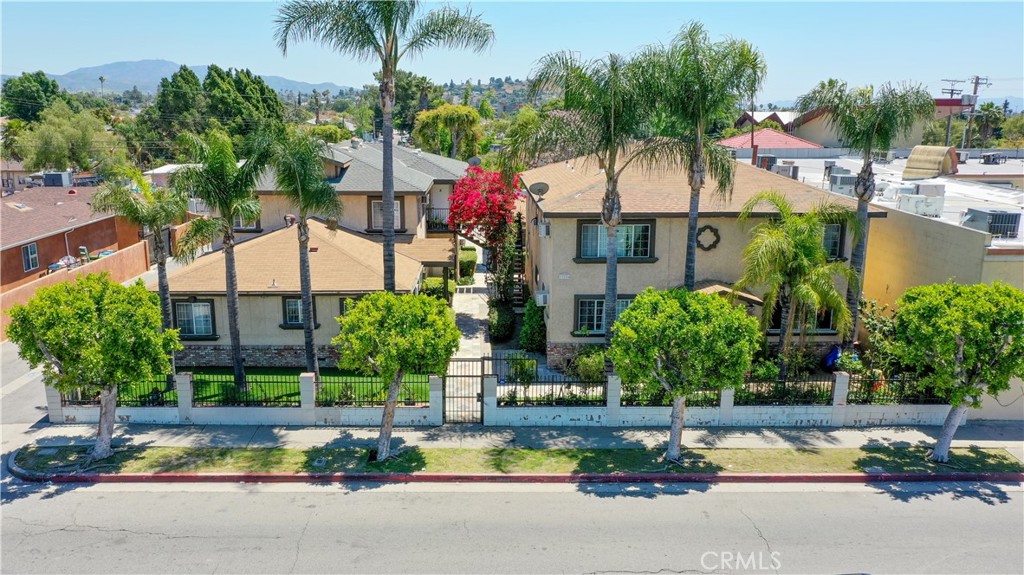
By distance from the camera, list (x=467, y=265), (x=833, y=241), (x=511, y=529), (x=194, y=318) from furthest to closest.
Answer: (x=467, y=265)
(x=194, y=318)
(x=833, y=241)
(x=511, y=529)

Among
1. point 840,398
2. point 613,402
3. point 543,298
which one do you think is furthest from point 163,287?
point 840,398

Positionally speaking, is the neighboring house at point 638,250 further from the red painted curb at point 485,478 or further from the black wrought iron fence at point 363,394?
the red painted curb at point 485,478

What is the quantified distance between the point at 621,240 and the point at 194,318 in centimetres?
1454

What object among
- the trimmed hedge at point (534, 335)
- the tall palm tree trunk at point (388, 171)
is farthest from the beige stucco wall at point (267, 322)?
the trimmed hedge at point (534, 335)

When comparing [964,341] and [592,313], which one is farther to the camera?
[592,313]

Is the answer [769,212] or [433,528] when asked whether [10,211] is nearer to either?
[433,528]

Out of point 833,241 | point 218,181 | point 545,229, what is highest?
point 218,181

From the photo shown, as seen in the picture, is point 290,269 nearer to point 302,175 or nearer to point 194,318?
point 194,318

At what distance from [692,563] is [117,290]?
47.1ft

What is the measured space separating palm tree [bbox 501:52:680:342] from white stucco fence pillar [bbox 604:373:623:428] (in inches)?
107

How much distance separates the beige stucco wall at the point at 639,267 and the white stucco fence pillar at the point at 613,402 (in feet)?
14.0

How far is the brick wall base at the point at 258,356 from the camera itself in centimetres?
2445

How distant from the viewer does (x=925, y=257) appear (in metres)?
23.4

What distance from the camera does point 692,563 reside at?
539 inches
